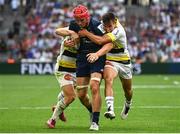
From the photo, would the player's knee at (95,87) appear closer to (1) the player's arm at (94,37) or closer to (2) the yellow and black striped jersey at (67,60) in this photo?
(1) the player's arm at (94,37)

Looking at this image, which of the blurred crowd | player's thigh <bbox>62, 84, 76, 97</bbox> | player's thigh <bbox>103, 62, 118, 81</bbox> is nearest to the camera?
player's thigh <bbox>103, 62, 118, 81</bbox>

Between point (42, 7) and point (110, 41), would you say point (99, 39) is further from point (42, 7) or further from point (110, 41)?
point (42, 7)

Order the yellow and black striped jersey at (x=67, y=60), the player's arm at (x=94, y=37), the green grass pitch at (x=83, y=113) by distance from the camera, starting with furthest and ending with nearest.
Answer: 1. the yellow and black striped jersey at (x=67, y=60)
2. the green grass pitch at (x=83, y=113)
3. the player's arm at (x=94, y=37)

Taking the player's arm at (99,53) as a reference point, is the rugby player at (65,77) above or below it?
below

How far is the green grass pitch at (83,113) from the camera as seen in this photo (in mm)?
13617

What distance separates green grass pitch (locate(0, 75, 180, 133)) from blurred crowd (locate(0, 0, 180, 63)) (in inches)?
571

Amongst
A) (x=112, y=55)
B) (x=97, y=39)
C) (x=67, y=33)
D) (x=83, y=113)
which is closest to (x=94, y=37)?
(x=97, y=39)

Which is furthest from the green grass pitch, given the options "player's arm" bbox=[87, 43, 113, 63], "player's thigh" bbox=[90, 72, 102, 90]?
"player's arm" bbox=[87, 43, 113, 63]

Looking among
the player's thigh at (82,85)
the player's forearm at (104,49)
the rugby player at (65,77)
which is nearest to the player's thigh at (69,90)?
the rugby player at (65,77)

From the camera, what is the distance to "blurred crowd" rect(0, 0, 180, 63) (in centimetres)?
4259

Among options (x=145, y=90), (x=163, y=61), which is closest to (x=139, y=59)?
(x=163, y=61)

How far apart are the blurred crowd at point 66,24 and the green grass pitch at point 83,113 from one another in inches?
571

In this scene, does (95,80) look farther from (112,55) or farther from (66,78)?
(112,55)

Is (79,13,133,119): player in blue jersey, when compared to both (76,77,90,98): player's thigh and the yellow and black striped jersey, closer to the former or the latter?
(76,77,90,98): player's thigh
